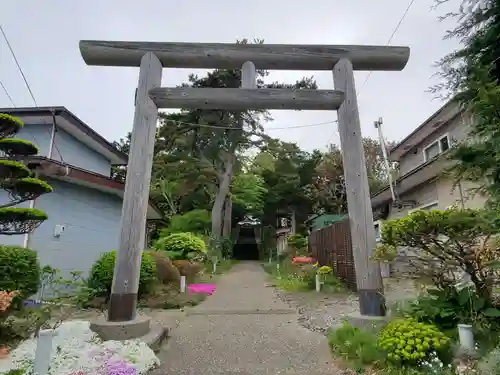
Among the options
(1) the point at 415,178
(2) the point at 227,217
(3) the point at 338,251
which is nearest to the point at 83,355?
(3) the point at 338,251

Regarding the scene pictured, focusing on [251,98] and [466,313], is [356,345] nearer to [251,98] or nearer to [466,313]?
[466,313]

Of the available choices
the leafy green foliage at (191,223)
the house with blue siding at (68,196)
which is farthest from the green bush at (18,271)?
the leafy green foliage at (191,223)

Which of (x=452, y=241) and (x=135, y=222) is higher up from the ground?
(x=135, y=222)

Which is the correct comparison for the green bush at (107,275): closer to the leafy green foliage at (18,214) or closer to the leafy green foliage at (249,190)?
the leafy green foliage at (18,214)

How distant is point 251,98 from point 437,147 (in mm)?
8532

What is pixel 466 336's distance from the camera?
3020 mm

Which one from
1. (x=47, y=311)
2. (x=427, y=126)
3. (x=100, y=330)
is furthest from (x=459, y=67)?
(x=427, y=126)

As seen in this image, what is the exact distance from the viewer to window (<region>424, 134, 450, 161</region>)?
10070 mm

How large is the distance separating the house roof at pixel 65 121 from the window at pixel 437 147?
11170 millimetres

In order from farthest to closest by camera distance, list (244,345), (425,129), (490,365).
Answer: (425,129) < (244,345) < (490,365)

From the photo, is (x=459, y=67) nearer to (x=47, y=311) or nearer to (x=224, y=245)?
(x=47, y=311)

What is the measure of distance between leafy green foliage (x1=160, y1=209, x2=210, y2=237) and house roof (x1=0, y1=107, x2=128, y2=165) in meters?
8.38

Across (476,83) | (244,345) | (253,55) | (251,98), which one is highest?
(253,55)

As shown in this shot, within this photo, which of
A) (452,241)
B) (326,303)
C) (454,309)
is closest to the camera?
(454,309)
